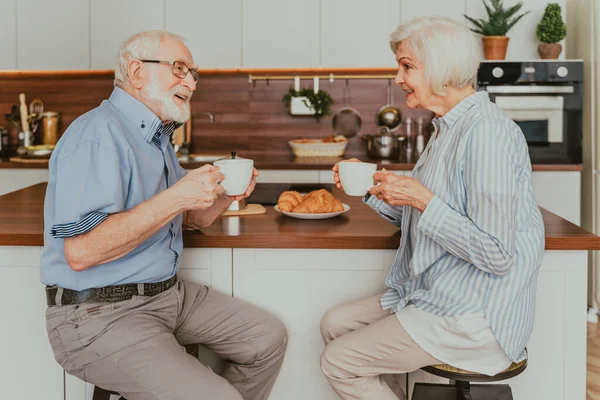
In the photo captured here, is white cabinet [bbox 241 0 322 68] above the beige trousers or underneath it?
above

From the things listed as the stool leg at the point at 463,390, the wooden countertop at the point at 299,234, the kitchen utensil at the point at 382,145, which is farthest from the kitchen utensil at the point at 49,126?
the stool leg at the point at 463,390

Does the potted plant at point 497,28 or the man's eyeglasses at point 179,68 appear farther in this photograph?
the potted plant at point 497,28

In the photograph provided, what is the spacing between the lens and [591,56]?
4043 mm

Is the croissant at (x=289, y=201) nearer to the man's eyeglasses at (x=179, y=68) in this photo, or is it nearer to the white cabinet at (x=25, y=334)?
the man's eyeglasses at (x=179, y=68)

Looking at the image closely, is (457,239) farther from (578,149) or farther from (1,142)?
(1,142)

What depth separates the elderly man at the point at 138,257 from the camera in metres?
1.69

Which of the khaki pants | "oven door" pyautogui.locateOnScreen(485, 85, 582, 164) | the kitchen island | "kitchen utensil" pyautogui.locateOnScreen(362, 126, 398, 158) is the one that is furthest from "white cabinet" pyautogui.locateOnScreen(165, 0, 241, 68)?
the khaki pants

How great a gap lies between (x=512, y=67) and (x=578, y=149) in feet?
2.02

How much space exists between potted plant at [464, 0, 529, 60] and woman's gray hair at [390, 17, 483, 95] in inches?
95.1

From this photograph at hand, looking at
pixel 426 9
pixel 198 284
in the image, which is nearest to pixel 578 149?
pixel 426 9

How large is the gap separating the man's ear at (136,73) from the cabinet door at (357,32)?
251 centimetres

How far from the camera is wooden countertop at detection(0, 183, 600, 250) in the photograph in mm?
1996

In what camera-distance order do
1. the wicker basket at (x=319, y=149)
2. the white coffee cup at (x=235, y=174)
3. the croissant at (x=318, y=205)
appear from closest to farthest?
the white coffee cup at (x=235, y=174) → the croissant at (x=318, y=205) → the wicker basket at (x=319, y=149)

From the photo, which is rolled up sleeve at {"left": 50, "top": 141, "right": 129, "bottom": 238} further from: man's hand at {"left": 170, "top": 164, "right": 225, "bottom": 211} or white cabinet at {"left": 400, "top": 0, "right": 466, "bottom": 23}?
white cabinet at {"left": 400, "top": 0, "right": 466, "bottom": 23}
